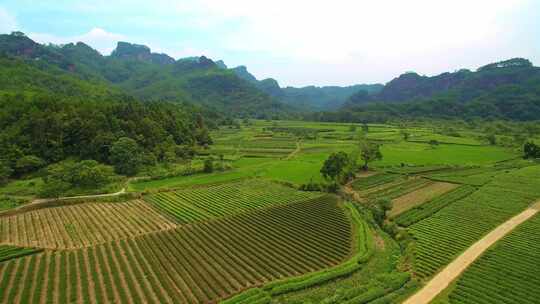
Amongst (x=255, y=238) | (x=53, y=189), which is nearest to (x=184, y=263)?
(x=255, y=238)

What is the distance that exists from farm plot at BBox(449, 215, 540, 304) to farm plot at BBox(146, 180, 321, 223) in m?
30.3

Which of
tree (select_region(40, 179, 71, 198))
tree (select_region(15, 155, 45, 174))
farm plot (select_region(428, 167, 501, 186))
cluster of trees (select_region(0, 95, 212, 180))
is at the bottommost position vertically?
farm plot (select_region(428, 167, 501, 186))

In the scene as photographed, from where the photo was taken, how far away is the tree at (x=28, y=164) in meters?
68.7

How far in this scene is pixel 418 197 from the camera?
60156 millimetres

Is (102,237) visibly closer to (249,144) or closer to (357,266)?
(357,266)

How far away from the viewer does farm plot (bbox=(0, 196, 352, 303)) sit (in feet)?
97.3

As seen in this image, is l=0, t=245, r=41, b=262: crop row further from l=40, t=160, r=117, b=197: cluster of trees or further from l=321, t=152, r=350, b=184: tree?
l=321, t=152, r=350, b=184: tree

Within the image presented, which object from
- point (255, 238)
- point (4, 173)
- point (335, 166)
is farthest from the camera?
point (335, 166)

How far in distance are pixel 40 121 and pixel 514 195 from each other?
107330mm

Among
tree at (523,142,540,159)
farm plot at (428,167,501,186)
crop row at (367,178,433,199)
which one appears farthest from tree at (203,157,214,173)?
tree at (523,142,540,159)

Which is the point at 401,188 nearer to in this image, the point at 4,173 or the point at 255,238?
the point at 255,238

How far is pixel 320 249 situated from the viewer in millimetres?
39031

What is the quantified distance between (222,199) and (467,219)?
40909mm

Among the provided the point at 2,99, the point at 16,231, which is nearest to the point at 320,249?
the point at 16,231
